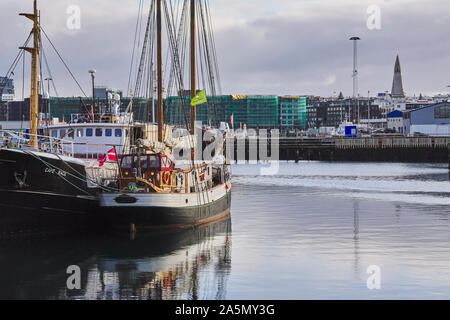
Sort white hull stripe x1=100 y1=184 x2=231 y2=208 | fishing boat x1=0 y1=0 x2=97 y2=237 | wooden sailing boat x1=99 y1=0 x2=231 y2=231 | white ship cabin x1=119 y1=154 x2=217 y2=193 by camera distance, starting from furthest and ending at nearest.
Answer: white ship cabin x1=119 y1=154 x2=217 y2=193, wooden sailing boat x1=99 y1=0 x2=231 y2=231, white hull stripe x1=100 y1=184 x2=231 y2=208, fishing boat x1=0 y1=0 x2=97 y2=237

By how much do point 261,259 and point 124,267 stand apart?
5514 millimetres

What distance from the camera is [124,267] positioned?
27.2 m

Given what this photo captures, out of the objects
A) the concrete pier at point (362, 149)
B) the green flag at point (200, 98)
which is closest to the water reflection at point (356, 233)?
the green flag at point (200, 98)

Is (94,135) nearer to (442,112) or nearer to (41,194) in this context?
(41,194)

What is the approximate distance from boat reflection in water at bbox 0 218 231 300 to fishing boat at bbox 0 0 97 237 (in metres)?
1.19

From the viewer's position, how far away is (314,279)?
81.4ft

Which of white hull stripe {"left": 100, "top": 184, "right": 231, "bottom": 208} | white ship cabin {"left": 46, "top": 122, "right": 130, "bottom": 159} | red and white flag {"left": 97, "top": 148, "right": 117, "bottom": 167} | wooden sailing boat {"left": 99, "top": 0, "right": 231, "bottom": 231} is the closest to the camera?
white hull stripe {"left": 100, "top": 184, "right": 231, "bottom": 208}

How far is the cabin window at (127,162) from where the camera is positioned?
3462cm

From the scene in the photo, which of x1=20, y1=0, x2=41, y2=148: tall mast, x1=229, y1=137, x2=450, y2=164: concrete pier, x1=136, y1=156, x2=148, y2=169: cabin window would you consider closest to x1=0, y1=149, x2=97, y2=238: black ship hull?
x1=20, y1=0, x2=41, y2=148: tall mast

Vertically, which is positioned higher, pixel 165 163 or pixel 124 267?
pixel 165 163

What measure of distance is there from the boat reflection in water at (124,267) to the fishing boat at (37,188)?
3.92ft

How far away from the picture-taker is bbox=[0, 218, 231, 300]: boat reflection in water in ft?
76.5

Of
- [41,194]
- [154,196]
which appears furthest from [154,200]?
[41,194]

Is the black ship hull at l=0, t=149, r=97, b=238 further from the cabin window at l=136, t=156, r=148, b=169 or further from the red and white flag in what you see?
the cabin window at l=136, t=156, r=148, b=169
